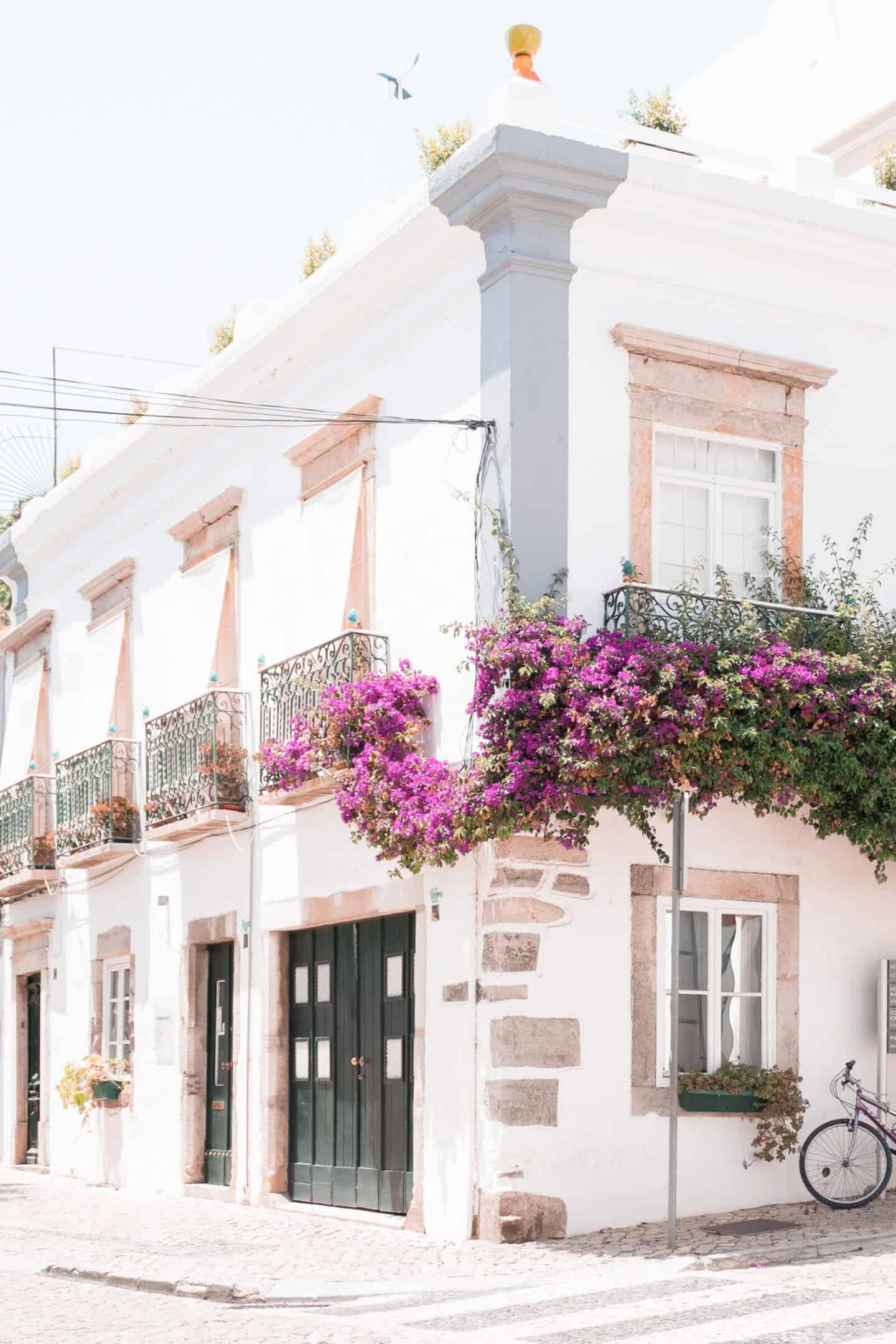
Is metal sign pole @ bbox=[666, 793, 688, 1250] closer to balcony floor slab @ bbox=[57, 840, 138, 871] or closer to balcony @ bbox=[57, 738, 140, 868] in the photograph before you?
balcony floor slab @ bbox=[57, 840, 138, 871]

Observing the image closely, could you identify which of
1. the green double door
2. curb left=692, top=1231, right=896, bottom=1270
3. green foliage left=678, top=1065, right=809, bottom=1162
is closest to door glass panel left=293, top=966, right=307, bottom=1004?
the green double door

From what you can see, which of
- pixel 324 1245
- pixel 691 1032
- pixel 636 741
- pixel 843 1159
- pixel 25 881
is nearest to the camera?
pixel 636 741

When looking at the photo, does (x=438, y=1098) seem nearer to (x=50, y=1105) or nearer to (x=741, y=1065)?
(x=741, y=1065)

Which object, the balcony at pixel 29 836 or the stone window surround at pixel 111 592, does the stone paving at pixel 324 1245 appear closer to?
the balcony at pixel 29 836

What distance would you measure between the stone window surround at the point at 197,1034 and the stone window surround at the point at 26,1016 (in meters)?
3.77

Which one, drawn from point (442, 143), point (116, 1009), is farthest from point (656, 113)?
point (116, 1009)

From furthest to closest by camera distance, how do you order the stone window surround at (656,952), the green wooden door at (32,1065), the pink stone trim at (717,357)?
the green wooden door at (32,1065) < the pink stone trim at (717,357) < the stone window surround at (656,952)

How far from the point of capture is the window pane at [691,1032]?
12789mm

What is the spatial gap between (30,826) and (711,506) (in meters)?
9.43

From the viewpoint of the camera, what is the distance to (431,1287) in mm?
10359

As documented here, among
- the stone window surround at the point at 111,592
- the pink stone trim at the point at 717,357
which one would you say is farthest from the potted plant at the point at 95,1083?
the pink stone trim at the point at 717,357

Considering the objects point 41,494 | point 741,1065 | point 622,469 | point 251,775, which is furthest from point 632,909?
point 41,494

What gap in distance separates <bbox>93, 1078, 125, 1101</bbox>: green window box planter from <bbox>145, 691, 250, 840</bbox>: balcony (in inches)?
104

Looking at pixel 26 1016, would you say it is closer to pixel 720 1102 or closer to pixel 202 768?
pixel 202 768
